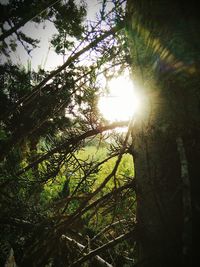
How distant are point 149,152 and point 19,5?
2.55 meters

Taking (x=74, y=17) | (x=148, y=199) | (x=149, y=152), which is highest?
(x=74, y=17)

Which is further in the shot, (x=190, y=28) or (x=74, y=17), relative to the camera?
(x=74, y=17)

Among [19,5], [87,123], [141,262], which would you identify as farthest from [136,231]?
[19,5]

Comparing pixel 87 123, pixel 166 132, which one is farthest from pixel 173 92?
pixel 87 123

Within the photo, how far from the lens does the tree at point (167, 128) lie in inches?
31.2

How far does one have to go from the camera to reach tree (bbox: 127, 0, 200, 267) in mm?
792

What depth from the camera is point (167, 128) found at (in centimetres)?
88

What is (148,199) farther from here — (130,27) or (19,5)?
(19,5)

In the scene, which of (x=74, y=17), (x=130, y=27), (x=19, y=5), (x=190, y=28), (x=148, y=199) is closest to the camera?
(x=190, y=28)

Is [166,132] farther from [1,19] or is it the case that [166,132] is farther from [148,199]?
[1,19]

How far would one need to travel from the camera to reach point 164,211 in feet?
2.79

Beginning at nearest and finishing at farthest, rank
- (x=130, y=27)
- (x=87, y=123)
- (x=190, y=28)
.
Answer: (x=190, y=28) < (x=130, y=27) < (x=87, y=123)

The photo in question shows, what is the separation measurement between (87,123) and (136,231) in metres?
0.77

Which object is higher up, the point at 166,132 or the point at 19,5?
the point at 19,5
